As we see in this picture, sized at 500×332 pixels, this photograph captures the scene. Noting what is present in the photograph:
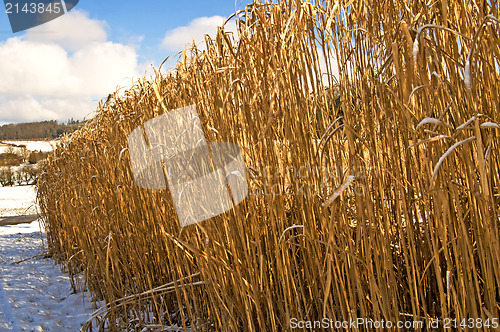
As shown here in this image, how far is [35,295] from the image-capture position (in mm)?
2398

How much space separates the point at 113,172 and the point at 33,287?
134 cm

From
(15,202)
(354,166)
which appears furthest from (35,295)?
(15,202)

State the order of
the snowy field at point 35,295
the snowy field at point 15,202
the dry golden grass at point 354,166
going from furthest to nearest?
the snowy field at point 15,202, the snowy field at point 35,295, the dry golden grass at point 354,166

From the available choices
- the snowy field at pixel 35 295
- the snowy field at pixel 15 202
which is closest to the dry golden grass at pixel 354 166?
the snowy field at pixel 35 295

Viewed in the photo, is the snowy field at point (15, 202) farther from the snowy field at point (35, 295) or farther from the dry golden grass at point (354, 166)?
the dry golden grass at point (354, 166)

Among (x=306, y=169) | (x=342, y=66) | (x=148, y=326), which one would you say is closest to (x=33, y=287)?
(x=148, y=326)

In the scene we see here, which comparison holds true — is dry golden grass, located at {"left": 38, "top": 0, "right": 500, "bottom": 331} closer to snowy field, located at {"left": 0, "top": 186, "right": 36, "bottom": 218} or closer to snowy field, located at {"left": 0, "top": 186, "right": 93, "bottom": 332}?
snowy field, located at {"left": 0, "top": 186, "right": 93, "bottom": 332}

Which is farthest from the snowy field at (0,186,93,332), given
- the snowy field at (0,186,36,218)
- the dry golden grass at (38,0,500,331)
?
the snowy field at (0,186,36,218)

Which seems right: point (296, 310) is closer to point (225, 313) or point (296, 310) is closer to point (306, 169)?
point (225, 313)

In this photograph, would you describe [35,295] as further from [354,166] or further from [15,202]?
[15,202]

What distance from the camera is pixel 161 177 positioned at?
1459mm

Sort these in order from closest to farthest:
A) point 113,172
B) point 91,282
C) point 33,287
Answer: point 113,172 → point 91,282 → point 33,287

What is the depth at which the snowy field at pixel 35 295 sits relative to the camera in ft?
6.34

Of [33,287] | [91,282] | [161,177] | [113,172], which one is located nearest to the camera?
[161,177]
